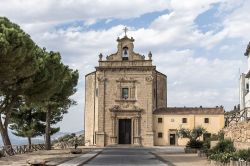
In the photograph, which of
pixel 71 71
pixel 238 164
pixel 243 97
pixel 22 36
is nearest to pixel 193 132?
pixel 243 97

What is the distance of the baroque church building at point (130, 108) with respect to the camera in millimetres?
72438

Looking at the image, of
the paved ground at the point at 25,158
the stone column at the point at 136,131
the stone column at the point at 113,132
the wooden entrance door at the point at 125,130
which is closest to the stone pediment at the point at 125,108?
the stone column at the point at 113,132

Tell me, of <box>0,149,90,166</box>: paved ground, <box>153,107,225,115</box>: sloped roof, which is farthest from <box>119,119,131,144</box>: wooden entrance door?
<box>0,149,90,166</box>: paved ground

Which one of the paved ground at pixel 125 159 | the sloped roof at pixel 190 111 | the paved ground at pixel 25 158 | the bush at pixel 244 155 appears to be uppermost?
the sloped roof at pixel 190 111

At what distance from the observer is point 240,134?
3027cm

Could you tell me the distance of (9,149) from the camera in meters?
41.0

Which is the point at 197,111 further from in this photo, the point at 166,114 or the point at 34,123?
the point at 34,123

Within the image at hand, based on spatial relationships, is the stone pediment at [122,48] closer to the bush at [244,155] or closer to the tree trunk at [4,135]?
the tree trunk at [4,135]

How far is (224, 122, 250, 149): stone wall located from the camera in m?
28.3

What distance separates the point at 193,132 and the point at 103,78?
2003cm

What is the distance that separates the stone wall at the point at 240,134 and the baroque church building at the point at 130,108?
38.5m

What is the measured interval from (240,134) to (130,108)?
142 feet

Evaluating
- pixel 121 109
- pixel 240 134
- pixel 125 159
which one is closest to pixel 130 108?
pixel 121 109

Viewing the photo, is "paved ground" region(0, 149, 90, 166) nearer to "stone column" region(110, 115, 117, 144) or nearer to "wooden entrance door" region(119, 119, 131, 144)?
"stone column" region(110, 115, 117, 144)
